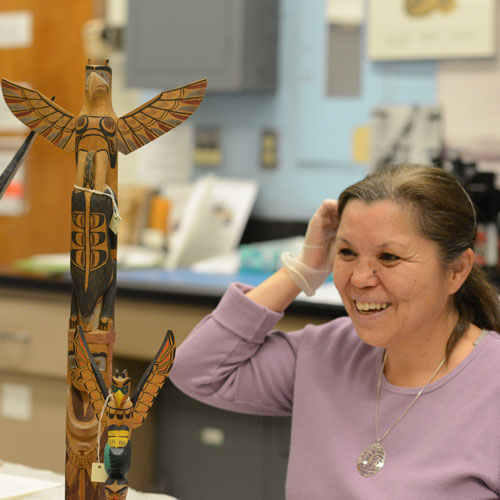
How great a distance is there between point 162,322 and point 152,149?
1.18 meters

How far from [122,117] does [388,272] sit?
1.42ft

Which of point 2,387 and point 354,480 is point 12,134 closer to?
point 2,387

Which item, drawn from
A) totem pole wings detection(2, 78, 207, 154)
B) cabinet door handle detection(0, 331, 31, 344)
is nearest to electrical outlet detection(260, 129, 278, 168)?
cabinet door handle detection(0, 331, 31, 344)

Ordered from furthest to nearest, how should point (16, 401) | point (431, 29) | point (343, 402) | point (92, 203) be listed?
point (431, 29), point (16, 401), point (343, 402), point (92, 203)

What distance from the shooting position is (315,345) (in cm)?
141

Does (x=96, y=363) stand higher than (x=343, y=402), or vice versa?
(x=96, y=363)

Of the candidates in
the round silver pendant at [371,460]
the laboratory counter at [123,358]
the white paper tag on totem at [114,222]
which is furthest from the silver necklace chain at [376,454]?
the laboratory counter at [123,358]

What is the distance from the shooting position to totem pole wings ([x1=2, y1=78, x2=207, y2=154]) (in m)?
1.03

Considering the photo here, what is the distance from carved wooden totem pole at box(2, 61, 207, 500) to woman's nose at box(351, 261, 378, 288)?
1.13 ft

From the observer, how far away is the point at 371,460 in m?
1.20

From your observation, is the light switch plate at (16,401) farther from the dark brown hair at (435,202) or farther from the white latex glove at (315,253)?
the dark brown hair at (435,202)

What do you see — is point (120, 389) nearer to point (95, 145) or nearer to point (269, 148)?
point (95, 145)

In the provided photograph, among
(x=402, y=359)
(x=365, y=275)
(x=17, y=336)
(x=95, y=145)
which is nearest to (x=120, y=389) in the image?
(x=95, y=145)

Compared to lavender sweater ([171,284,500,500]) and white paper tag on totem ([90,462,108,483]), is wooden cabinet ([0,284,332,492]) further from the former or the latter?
white paper tag on totem ([90,462,108,483])
